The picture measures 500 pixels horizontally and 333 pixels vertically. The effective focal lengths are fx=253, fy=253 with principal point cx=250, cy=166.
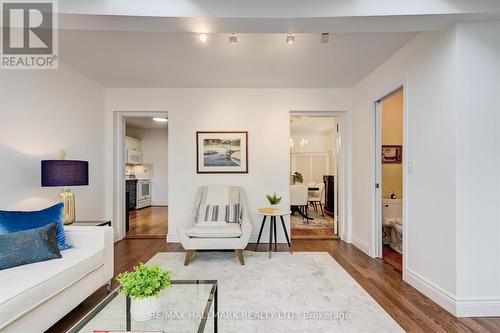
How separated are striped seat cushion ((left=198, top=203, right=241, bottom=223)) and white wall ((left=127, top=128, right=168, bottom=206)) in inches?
214

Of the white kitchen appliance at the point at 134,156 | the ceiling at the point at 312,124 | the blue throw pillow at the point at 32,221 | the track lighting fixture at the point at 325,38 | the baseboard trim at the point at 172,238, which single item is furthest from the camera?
the white kitchen appliance at the point at 134,156

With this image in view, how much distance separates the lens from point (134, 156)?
7.87 meters

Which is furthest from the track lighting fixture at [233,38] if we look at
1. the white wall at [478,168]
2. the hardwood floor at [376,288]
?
the hardwood floor at [376,288]

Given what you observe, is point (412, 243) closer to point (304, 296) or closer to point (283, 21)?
point (304, 296)

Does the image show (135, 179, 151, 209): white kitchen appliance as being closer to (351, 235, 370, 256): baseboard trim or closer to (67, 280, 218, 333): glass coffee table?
(351, 235, 370, 256): baseboard trim

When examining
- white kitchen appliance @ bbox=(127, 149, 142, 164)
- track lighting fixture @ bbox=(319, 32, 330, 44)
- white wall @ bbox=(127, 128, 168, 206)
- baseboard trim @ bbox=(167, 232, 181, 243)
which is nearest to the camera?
track lighting fixture @ bbox=(319, 32, 330, 44)

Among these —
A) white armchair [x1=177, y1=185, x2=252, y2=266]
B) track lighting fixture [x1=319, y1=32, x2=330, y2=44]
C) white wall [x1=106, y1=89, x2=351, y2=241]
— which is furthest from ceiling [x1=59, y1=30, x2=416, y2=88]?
white armchair [x1=177, y1=185, x2=252, y2=266]

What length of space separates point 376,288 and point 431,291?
0.46m

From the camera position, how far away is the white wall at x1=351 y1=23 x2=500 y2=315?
6.77 feet

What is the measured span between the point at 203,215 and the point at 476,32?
11.4ft

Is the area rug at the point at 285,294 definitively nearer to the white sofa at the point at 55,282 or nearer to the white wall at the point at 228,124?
the white sofa at the point at 55,282

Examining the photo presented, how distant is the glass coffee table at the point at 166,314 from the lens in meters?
1.35

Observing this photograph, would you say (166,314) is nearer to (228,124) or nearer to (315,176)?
(228,124)

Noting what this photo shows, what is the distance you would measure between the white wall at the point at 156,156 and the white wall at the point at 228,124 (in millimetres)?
4479
